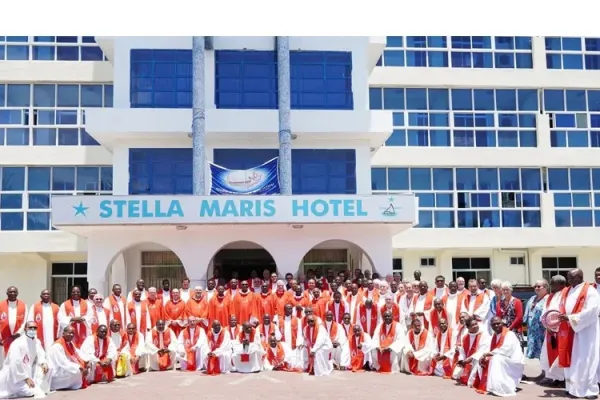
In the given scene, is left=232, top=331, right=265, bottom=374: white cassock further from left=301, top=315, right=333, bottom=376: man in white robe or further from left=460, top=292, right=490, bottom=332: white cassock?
left=460, top=292, right=490, bottom=332: white cassock

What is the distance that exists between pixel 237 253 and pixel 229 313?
22.6ft

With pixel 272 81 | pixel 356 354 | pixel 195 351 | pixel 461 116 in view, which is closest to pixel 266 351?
pixel 195 351

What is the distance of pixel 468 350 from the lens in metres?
11.1

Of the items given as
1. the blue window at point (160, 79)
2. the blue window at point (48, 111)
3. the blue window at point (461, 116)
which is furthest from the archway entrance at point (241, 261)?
the blue window at point (461, 116)

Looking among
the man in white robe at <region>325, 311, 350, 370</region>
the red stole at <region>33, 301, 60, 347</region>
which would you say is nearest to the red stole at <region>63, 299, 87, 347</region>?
the red stole at <region>33, 301, 60, 347</region>

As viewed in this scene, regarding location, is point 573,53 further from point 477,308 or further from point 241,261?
point 477,308

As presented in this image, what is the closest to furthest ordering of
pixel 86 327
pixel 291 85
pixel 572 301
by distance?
pixel 572 301
pixel 86 327
pixel 291 85

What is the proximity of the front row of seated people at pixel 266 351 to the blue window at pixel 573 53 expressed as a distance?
572 inches

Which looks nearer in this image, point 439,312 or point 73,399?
point 73,399

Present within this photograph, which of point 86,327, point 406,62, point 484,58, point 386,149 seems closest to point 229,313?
point 86,327

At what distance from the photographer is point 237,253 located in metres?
21.0

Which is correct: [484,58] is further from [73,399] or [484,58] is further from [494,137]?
[73,399]

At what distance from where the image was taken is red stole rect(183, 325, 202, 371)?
43.0 feet

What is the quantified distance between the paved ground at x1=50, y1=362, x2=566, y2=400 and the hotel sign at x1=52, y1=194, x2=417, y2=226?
4.34m
